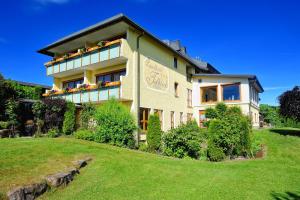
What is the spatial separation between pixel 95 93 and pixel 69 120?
2.94 meters

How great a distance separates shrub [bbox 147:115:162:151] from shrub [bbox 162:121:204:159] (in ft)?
6.84

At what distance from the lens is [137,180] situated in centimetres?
868

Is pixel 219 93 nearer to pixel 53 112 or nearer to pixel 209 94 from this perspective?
pixel 209 94

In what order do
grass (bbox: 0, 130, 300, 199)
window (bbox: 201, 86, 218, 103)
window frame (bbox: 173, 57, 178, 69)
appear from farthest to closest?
window (bbox: 201, 86, 218, 103), window frame (bbox: 173, 57, 178, 69), grass (bbox: 0, 130, 300, 199)

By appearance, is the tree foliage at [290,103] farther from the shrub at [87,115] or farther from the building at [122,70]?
the shrub at [87,115]

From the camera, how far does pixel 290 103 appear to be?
2356 cm

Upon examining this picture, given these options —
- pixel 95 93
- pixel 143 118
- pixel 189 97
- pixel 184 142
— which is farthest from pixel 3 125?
pixel 189 97

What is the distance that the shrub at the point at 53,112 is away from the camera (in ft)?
62.8

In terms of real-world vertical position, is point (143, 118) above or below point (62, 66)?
below

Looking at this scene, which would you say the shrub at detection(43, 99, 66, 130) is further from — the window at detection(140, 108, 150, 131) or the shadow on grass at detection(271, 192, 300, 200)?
the shadow on grass at detection(271, 192, 300, 200)

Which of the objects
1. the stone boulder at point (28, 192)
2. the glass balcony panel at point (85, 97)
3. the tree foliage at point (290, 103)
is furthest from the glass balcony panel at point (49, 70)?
the tree foliage at point (290, 103)

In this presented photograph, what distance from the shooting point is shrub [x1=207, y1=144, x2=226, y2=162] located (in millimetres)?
13961

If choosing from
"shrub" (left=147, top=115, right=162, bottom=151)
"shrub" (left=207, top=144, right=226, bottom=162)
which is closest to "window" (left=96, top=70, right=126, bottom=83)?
"shrub" (left=147, top=115, right=162, bottom=151)

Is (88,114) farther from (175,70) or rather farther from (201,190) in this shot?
(201,190)
